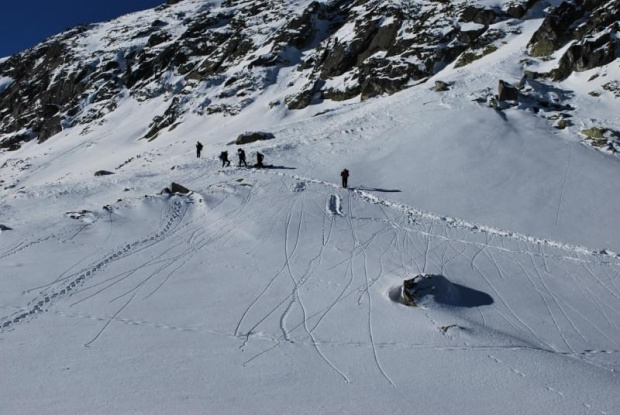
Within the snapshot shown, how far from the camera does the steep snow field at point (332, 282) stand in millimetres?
7832

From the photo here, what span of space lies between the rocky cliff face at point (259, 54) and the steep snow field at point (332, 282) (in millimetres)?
15918

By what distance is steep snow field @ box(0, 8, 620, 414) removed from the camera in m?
7.83

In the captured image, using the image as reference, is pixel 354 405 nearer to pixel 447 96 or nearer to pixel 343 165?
pixel 343 165

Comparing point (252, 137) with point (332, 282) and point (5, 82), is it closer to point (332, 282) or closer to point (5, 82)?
point (332, 282)

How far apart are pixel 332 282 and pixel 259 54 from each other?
48.9 metres

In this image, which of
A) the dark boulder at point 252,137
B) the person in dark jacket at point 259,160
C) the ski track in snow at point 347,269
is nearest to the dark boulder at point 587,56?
the dark boulder at point 252,137

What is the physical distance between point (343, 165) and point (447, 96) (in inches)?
453

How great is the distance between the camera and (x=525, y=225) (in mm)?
16844

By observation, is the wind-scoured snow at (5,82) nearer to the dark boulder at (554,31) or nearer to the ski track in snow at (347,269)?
the ski track in snow at (347,269)

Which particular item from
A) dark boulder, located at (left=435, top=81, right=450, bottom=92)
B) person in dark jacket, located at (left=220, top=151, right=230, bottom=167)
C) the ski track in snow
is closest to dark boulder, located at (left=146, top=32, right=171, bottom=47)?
dark boulder, located at (left=435, top=81, right=450, bottom=92)

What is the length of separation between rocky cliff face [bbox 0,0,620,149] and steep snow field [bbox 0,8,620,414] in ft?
52.2

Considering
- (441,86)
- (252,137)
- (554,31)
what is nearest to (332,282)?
(252,137)

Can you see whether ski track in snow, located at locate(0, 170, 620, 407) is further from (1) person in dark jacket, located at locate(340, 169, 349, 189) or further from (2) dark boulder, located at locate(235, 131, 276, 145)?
(2) dark boulder, located at locate(235, 131, 276, 145)

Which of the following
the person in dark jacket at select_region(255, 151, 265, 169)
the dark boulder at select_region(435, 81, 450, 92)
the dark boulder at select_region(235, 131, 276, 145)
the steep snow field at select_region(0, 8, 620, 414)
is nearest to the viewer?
the steep snow field at select_region(0, 8, 620, 414)
